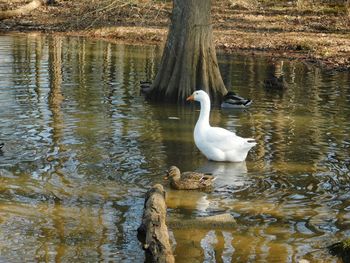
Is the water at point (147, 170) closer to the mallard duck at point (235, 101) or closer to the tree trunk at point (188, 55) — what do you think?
the mallard duck at point (235, 101)

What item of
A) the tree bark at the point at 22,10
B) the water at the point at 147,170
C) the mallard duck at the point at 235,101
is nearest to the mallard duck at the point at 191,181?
the water at the point at 147,170

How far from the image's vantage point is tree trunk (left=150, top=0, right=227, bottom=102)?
64.6 feet

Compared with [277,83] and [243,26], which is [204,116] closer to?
[277,83]

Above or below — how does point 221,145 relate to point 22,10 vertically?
below

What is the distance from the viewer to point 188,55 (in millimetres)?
19797

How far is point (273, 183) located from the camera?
39.3 ft

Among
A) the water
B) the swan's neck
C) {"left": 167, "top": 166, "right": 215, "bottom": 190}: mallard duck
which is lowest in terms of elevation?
the water

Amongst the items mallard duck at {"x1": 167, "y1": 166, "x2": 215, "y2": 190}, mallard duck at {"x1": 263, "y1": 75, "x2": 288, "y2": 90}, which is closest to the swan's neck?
mallard duck at {"x1": 167, "y1": 166, "x2": 215, "y2": 190}

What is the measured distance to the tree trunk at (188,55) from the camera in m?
19.7

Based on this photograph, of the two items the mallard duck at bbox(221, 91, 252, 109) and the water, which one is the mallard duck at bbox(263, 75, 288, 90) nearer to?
the water

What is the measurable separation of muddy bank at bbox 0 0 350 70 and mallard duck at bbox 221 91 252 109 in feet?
28.6

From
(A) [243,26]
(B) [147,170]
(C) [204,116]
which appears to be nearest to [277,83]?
(C) [204,116]

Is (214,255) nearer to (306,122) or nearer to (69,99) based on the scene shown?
(306,122)

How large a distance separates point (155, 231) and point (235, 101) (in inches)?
415
